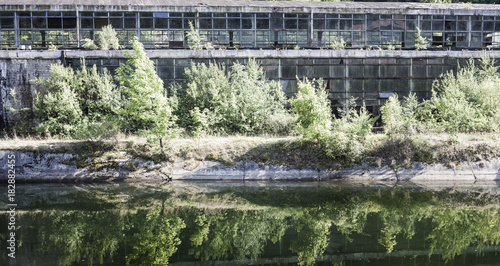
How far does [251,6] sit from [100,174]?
70.5 feet

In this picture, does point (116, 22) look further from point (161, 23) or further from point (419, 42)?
point (419, 42)

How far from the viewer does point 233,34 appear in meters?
39.3

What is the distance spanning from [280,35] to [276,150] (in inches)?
729

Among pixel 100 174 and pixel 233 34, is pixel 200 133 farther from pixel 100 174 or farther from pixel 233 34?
pixel 233 34

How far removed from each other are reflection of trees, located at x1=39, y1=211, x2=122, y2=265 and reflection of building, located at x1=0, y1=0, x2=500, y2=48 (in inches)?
916

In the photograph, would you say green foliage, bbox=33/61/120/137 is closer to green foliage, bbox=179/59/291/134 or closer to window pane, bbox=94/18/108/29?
green foliage, bbox=179/59/291/134

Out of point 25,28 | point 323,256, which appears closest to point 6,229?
point 323,256

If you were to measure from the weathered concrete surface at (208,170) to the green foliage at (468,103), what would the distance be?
9.49ft

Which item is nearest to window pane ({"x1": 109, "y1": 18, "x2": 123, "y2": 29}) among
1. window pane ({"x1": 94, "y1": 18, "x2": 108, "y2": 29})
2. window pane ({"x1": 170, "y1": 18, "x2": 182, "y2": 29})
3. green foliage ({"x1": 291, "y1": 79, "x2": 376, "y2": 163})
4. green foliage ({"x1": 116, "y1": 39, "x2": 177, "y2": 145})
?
window pane ({"x1": 94, "y1": 18, "x2": 108, "y2": 29})

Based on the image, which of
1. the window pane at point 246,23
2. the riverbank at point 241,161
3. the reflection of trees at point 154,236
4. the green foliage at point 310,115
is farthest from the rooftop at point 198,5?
the reflection of trees at point 154,236

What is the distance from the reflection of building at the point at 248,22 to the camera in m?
36.2

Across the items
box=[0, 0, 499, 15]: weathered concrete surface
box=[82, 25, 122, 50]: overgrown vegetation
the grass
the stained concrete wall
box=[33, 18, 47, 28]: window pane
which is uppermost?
box=[0, 0, 499, 15]: weathered concrete surface

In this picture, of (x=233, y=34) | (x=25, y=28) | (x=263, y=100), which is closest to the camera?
(x=263, y=100)

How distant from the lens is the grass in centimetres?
2339
